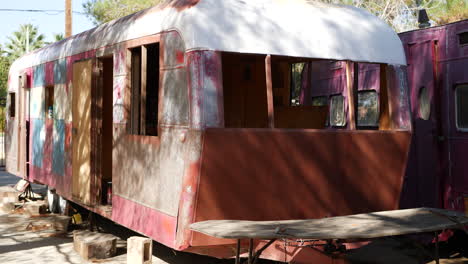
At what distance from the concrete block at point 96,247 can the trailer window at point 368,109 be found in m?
4.11

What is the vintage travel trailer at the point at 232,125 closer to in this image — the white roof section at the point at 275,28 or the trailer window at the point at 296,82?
the white roof section at the point at 275,28

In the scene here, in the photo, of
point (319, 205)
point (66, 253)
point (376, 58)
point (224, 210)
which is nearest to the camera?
point (224, 210)

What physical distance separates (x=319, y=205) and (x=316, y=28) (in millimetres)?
1976

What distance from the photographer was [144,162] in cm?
710

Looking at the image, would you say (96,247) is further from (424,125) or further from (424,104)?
(424,104)

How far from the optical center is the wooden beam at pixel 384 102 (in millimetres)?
7289

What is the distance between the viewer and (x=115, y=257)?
331 inches

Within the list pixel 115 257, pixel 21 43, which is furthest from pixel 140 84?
pixel 21 43

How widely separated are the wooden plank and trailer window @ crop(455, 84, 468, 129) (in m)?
2.20

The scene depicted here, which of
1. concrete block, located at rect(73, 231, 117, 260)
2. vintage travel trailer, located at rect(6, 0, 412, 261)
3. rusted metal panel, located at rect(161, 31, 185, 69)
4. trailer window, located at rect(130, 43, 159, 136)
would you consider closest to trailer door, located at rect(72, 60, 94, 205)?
vintage travel trailer, located at rect(6, 0, 412, 261)

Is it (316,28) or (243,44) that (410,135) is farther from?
(243,44)

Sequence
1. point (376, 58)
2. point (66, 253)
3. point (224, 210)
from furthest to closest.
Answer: point (66, 253) < point (376, 58) < point (224, 210)

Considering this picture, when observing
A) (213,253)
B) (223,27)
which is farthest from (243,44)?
(213,253)

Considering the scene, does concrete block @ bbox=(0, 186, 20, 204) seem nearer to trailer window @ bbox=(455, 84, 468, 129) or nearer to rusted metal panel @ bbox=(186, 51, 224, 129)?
rusted metal panel @ bbox=(186, 51, 224, 129)
